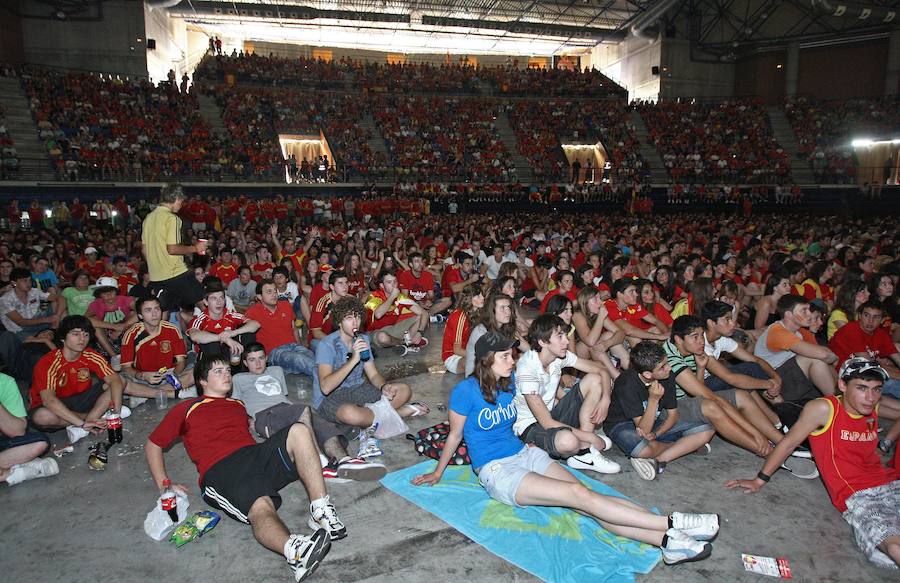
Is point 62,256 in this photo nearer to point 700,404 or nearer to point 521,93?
point 700,404

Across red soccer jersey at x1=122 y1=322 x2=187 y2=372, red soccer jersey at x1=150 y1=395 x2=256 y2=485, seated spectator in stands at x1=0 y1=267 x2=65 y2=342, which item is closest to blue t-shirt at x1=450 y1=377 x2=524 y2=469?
red soccer jersey at x1=150 y1=395 x2=256 y2=485

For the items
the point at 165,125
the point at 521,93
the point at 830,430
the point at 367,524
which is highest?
the point at 521,93

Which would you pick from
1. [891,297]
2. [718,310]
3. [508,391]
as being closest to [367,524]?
[508,391]

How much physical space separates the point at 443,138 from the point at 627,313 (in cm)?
2761

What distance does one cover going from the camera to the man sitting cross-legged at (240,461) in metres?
3.60

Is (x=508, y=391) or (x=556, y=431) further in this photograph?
(x=556, y=431)

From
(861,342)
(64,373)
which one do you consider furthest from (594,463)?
(64,373)

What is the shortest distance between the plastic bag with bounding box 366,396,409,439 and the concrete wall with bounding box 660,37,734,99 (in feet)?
136

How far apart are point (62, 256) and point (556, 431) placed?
11181 millimetres

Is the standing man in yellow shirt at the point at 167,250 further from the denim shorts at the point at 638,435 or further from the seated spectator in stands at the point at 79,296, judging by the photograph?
the denim shorts at the point at 638,435

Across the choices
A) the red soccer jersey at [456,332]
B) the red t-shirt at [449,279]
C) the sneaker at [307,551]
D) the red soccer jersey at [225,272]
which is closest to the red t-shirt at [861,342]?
the red soccer jersey at [456,332]

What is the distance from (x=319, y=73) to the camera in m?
37.2

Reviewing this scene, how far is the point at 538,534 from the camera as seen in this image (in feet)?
12.5

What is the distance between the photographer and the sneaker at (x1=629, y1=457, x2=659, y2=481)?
4.55 metres
